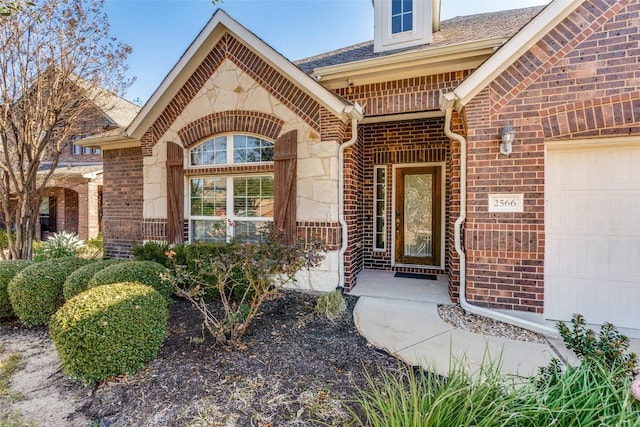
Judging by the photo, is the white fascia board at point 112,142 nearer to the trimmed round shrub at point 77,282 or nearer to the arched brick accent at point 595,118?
the trimmed round shrub at point 77,282

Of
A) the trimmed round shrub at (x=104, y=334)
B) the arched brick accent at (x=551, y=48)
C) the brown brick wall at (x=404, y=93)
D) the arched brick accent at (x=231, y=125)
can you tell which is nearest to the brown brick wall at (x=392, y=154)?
the brown brick wall at (x=404, y=93)

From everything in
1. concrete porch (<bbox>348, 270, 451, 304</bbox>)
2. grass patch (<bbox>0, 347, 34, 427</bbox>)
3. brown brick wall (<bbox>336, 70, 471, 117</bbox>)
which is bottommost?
grass patch (<bbox>0, 347, 34, 427</bbox>)

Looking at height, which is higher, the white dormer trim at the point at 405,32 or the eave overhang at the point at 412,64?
the white dormer trim at the point at 405,32

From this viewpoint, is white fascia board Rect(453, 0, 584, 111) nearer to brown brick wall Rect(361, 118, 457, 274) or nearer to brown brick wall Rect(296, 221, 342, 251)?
brown brick wall Rect(361, 118, 457, 274)

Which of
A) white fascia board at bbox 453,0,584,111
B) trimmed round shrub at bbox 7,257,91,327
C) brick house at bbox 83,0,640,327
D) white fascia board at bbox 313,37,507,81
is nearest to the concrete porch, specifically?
brick house at bbox 83,0,640,327

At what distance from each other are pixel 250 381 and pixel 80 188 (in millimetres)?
15144

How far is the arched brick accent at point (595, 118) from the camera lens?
13.1 feet

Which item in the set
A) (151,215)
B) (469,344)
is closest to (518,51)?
(469,344)

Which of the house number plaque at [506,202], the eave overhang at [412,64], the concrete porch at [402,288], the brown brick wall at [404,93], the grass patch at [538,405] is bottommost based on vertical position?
the concrete porch at [402,288]

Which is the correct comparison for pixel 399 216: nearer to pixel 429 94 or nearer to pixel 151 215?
pixel 429 94

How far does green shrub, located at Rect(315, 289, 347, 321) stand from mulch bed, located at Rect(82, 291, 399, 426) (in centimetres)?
34

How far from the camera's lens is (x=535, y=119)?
434 centimetres

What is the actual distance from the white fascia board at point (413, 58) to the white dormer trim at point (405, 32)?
5.16ft

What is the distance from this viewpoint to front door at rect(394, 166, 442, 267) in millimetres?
6930
